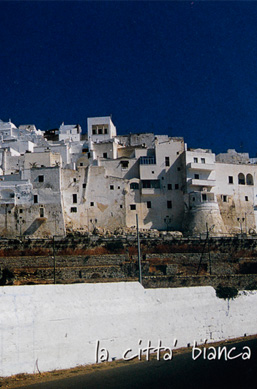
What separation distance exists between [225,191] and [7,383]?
114 feet

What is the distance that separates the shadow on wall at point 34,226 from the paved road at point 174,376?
23.2 meters

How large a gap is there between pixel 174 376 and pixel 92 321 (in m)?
3.86

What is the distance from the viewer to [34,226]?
144 ft

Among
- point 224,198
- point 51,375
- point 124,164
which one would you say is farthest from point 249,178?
point 51,375

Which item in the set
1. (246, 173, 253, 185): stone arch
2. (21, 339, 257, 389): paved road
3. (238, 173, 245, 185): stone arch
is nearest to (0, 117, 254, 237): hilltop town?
(246, 173, 253, 185): stone arch

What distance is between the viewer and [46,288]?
66.3 ft

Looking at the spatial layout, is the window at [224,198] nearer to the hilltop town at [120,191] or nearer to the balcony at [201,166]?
the hilltop town at [120,191]

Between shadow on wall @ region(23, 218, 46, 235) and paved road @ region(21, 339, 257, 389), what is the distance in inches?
915

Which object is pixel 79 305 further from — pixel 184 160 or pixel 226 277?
pixel 184 160

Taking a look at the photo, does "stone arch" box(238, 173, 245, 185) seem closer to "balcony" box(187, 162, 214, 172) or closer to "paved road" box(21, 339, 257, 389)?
"balcony" box(187, 162, 214, 172)

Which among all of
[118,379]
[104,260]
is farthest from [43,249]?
[118,379]

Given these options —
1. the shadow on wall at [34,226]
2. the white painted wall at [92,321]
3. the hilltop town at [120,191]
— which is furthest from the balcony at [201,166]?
the white painted wall at [92,321]

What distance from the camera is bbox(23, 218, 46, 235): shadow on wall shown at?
43.6 meters

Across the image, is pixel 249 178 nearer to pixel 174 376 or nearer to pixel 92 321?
pixel 174 376
